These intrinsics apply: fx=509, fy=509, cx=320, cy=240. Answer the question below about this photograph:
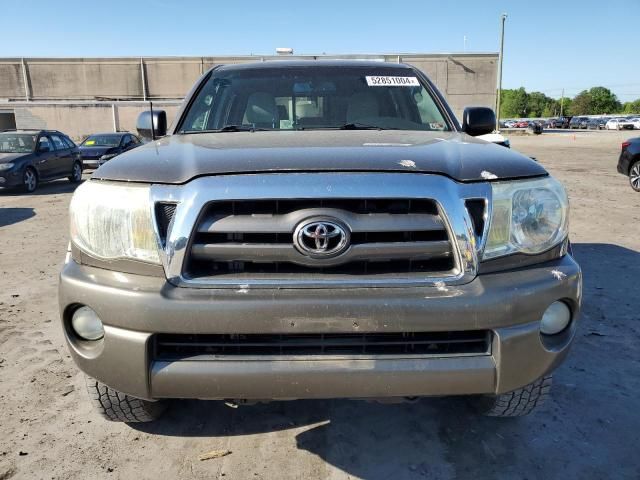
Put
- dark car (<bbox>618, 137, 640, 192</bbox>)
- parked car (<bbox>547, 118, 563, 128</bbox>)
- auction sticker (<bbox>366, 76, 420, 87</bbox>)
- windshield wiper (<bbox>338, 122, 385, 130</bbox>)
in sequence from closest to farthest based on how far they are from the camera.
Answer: windshield wiper (<bbox>338, 122, 385, 130</bbox>), auction sticker (<bbox>366, 76, 420, 87</bbox>), dark car (<bbox>618, 137, 640, 192</bbox>), parked car (<bbox>547, 118, 563, 128</bbox>)

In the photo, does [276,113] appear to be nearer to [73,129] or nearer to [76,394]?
[76,394]

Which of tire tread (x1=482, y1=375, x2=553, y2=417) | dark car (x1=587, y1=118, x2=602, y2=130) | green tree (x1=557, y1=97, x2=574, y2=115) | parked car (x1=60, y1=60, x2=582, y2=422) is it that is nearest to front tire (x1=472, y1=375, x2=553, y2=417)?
tire tread (x1=482, y1=375, x2=553, y2=417)

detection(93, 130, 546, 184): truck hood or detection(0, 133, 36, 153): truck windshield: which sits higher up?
detection(93, 130, 546, 184): truck hood

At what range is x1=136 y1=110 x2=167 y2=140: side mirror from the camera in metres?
3.36

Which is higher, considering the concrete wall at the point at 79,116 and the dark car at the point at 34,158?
the concrete wall at the point at 79,116

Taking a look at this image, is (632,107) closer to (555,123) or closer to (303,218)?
(555,123)

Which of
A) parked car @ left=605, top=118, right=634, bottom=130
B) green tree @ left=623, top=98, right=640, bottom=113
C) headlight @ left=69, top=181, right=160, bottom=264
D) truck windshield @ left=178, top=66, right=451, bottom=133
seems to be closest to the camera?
headlight @ left=69, top=181, right=160, bottom=264

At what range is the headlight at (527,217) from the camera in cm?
194

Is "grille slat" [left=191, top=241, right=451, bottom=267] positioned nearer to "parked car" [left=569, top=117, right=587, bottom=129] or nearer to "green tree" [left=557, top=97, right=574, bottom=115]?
"parked car" [left=569, top=117, right=587, bottom=129]

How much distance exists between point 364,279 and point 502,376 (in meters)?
0.62

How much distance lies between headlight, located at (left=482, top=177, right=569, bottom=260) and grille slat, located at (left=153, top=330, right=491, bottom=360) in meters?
0.35

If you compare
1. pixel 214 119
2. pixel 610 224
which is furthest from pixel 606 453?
pixel 610 224

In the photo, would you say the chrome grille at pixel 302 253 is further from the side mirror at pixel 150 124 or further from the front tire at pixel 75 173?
the front tire at pixel 75 173

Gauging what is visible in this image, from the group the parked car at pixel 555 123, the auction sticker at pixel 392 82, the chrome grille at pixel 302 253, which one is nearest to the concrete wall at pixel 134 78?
the auction sticker at pixel 392 82
